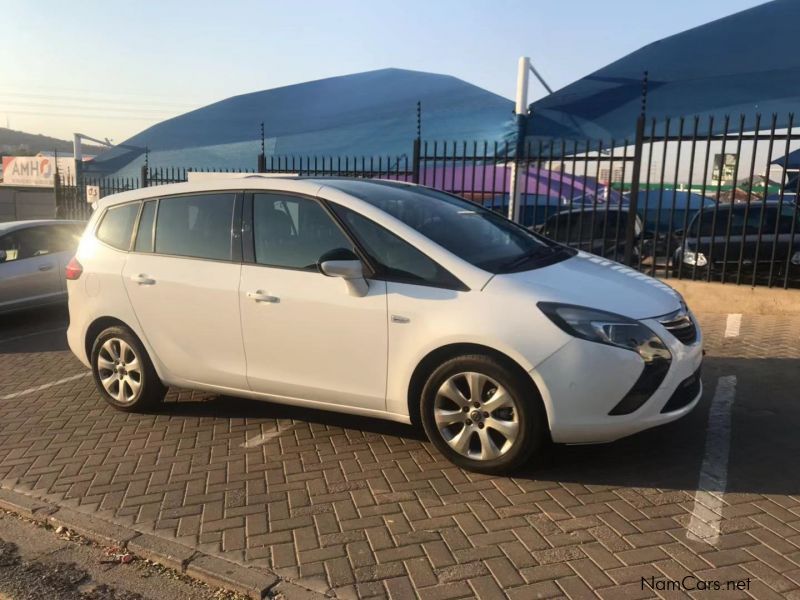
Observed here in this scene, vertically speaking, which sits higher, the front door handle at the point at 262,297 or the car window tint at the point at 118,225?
the car window tint at the point at 118,225

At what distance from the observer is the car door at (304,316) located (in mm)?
3859

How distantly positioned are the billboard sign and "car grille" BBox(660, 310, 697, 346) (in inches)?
1276

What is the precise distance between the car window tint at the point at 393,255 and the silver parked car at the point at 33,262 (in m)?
6.12

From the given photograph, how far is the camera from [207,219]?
4.58m

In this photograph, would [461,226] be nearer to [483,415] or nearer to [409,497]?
[483,415]

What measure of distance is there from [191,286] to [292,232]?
2.67 feet

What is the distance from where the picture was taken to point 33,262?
8555 mm

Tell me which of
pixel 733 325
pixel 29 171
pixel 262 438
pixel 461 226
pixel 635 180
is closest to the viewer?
pixel 461 226

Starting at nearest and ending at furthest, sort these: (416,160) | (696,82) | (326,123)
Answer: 1. (416,160)
2. (696,82)
3. (326,123)

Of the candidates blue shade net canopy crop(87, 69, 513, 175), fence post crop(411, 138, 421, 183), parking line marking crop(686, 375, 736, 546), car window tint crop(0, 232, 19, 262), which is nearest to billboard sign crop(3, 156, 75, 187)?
blue shade net canopy crop(87, 69, 513, 175)

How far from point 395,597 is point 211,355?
7.66 feet

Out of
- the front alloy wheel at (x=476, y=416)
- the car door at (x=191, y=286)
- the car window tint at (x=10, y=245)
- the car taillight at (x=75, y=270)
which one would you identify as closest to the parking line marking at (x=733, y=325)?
the front alloy wheel at (x=476, y=416)

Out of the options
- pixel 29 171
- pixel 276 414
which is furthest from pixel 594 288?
pixel 29 171

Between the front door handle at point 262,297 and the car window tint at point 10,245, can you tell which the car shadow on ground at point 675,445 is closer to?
the front door handle at point 262,297
